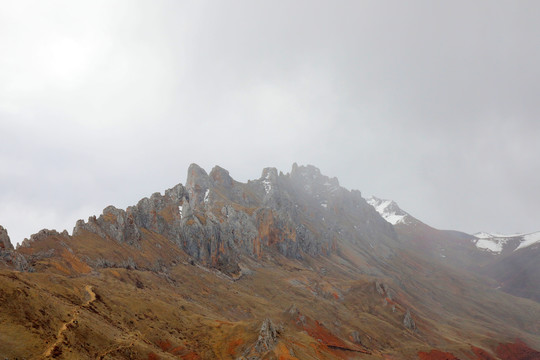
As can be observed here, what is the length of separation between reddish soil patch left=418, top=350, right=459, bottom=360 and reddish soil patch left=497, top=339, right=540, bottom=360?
151 ft

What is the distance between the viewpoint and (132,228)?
12150cm

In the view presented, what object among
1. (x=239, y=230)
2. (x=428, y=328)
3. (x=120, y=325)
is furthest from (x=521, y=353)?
(x=120, y=325)

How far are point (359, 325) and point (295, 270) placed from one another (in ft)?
206

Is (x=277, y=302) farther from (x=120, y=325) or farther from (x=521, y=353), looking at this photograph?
(x=521, y=353)

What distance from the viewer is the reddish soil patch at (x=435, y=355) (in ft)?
396

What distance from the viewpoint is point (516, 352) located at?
6348 inches

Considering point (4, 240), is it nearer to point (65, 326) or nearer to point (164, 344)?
point (65, 326)

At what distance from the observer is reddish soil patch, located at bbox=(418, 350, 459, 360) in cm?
12069

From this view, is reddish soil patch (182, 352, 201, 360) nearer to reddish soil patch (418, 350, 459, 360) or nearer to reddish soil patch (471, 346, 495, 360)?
reddish soil patch (418, 350, 459, 360)

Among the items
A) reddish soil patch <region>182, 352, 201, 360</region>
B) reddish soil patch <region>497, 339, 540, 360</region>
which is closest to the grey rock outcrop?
reddish soil patch <region>182, 352, 201, 360</region>

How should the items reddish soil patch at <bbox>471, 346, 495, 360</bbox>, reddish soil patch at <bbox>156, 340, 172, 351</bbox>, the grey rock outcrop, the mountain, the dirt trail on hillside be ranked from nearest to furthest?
1. the dirt trail on hillside
2. the mountain
3. reddish soil patch at <bbox>156, 340, 172, 351</bbox>
4. the grey rock outcrop
5. reddish soil patch at <bbox>471, 346, 495, 360</bbox>

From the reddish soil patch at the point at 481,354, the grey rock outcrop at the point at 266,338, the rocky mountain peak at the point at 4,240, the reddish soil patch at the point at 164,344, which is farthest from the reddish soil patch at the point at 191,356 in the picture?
the reddish soil patch at the point at 481,354

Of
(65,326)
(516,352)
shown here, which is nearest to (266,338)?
(65,326)

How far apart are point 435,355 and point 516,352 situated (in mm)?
71723
